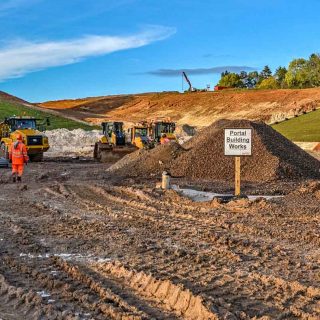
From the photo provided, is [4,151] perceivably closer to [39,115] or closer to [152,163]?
[152,163]

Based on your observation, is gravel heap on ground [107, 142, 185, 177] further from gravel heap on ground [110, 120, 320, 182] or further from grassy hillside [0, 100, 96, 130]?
grassy hillside [0, 100, 96, 130]

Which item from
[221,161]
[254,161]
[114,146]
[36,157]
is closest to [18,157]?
[221,161]

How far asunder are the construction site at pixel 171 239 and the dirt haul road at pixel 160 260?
0.8 inches

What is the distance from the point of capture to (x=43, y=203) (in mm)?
14148

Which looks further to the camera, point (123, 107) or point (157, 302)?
point (123, 107)

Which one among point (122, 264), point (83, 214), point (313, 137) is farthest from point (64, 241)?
Result: point (313, 137)

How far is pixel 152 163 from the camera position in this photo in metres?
22.6

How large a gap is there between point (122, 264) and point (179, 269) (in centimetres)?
73

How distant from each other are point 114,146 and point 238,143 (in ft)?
57.5

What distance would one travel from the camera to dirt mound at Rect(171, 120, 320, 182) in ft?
66.6

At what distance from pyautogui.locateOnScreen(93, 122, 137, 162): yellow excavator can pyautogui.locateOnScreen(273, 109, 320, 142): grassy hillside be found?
43.1 feet

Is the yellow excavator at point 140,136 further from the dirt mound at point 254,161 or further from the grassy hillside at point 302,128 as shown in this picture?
the grassy hillside at point 302,128

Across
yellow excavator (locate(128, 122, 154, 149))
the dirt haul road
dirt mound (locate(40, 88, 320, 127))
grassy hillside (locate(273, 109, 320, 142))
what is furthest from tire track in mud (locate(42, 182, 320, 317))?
dirt mound (locate(40, 88, 320, 127))

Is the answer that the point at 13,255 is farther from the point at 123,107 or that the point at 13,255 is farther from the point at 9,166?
the point at 123,107
